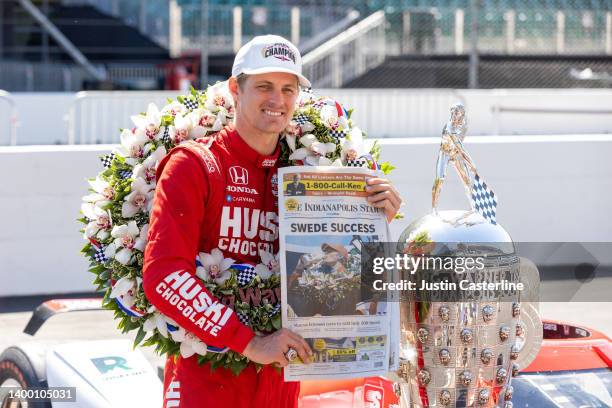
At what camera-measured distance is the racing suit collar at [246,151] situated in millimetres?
2971

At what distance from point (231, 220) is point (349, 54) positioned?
1525 centimetres

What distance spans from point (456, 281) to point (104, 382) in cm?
177

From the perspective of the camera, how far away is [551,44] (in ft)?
60.8

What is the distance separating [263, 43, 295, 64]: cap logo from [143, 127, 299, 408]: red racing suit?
0.89 ft

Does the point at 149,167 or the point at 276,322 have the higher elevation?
the point at 149,167

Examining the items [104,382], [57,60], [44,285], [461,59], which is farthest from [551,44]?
[104,382]

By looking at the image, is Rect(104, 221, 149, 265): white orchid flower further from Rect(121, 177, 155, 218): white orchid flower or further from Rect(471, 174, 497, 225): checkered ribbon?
Rect(471, 174, 497, 225): checkered ribbon

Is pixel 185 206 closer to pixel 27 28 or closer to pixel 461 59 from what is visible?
pixel 461 59

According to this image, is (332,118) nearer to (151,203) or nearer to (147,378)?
(151,203)

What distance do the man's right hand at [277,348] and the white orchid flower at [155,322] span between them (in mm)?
276

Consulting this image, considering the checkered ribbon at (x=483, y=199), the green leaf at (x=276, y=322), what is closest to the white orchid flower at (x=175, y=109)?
the green leaf at (x=276, y=322)

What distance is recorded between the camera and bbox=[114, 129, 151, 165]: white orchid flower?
10.5ft

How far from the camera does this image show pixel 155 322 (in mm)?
2959

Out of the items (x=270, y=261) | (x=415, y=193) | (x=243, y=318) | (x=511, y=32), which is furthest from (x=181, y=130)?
(x=511, y=32)
